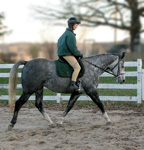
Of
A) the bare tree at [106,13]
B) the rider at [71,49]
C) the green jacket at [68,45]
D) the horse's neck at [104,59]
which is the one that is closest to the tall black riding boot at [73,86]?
the rider at [71,49]

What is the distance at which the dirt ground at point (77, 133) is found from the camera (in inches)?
219

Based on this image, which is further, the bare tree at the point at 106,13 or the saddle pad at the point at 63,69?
the bare tree at the point at 106,13

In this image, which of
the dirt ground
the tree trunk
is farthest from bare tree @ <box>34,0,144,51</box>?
the dirt ground

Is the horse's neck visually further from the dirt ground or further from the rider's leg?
the dirt ground

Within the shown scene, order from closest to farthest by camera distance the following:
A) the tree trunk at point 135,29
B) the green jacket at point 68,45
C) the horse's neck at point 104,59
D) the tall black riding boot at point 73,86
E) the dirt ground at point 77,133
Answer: the dirt ground at point 77,133
the green jacket at point 68,45
the tall black riding boot at point 73,86
the horse's neck at point 104,59
the tree trunk at point 135,29

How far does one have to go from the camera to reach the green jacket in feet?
23.9

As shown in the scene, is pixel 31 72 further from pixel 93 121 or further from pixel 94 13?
pixel 94 13

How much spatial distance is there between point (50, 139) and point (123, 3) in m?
22.6

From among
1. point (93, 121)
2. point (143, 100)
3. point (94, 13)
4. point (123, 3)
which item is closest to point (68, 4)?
point (94, 13)

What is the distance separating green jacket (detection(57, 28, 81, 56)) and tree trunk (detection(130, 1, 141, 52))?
2012 centimetres

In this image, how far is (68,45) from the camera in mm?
7297

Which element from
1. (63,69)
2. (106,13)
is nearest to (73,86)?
(63,69)

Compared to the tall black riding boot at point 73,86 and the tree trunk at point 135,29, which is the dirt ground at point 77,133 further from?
the tree trunk at point 135,29

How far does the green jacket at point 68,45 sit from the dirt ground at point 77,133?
1.78 meters
